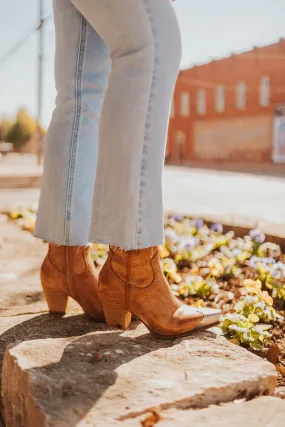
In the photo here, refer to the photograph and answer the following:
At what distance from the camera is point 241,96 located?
33.2m

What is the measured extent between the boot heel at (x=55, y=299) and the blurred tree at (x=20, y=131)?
6753cm

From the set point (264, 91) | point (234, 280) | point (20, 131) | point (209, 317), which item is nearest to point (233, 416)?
point (209, 317)

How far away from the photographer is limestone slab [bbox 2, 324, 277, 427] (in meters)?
0.98

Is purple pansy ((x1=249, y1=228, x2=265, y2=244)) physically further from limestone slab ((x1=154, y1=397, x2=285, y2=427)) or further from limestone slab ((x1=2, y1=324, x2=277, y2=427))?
limestone slab ((x1=154, y1=397, x2=285, y2=427))

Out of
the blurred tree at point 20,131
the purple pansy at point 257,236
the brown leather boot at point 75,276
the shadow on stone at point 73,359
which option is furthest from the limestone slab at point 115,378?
the blurred tree at point 20,131

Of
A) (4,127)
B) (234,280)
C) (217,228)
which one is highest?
(4,127)

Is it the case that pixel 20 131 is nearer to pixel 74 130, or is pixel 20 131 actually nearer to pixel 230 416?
pixel 74 130

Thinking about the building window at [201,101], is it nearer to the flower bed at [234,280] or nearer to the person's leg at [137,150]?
the flower bed at [234,280]

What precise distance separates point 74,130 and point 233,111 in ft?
108

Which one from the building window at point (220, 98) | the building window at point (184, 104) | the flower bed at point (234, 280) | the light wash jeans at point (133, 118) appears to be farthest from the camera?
the building window at point (184, 104)

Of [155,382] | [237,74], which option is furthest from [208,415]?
[237,74]

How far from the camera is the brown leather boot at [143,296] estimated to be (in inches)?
54.2

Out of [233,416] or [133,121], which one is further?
[133,121]

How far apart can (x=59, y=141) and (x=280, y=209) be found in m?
4.84
